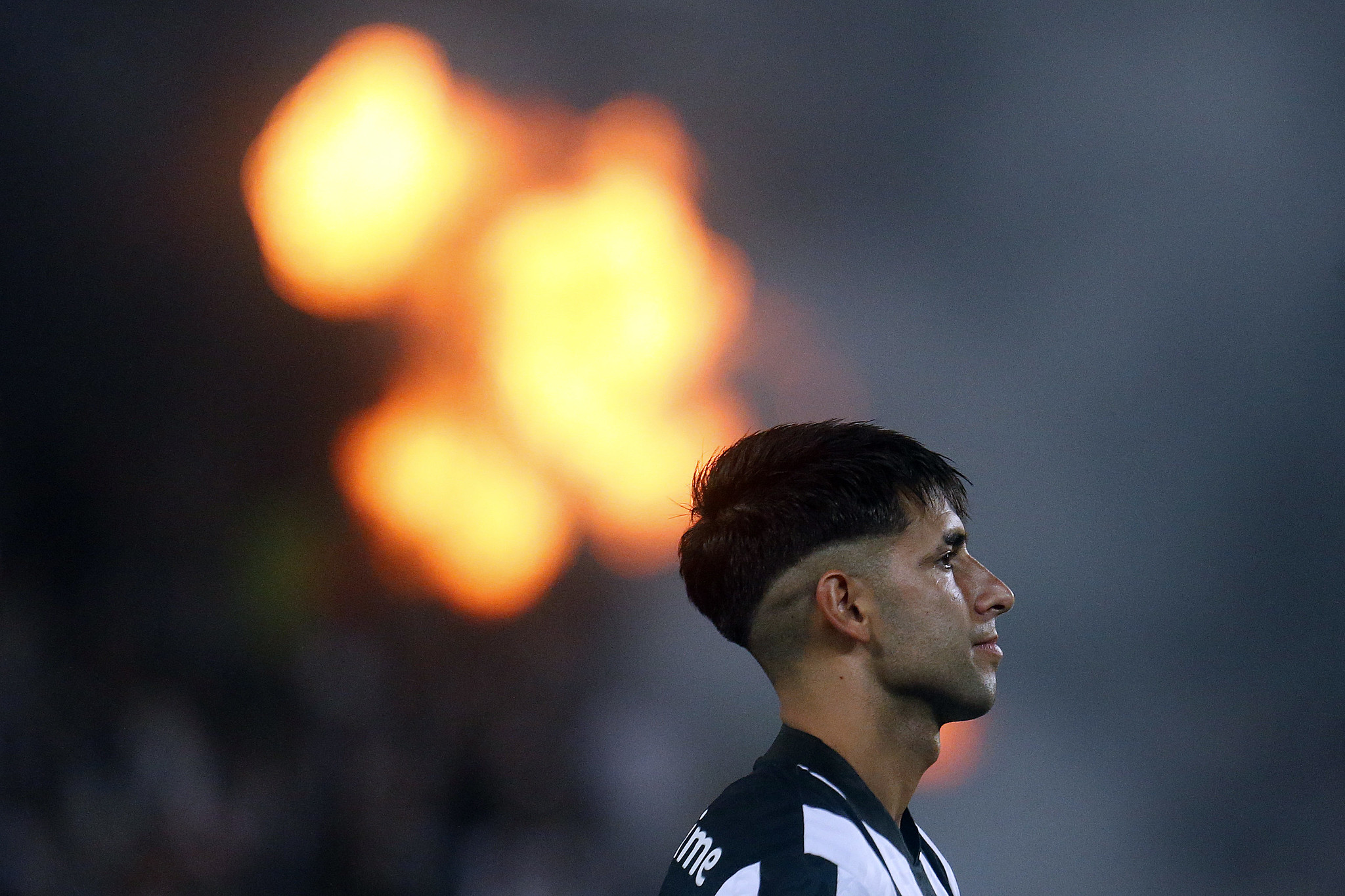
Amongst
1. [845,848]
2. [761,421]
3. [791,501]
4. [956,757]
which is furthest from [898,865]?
[761,421]

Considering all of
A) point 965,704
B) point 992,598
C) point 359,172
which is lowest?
point 965,704

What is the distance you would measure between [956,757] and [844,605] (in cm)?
171

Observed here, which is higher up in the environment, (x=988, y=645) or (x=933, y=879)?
(x=988, y=645)

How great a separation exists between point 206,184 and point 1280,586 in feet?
9.76

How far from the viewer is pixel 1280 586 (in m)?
2.77

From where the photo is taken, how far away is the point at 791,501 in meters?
1.26

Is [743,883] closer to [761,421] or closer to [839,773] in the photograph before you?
[839,773]

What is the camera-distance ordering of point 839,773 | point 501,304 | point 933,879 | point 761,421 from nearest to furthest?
1. point 839,773
2. point 933,879
3. point 761,421
4. point 501,304

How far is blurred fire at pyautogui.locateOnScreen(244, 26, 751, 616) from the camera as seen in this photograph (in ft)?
9.62

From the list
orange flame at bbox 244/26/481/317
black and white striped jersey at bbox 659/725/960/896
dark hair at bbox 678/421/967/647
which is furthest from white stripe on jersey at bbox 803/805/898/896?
orange flame at bbox 244/26/481/317

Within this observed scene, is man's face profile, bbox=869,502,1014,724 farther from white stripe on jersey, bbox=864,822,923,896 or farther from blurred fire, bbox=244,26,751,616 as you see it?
blurred fire, bbox=244,26,751,616

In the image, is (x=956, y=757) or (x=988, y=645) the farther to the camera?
(x=956, y=757)

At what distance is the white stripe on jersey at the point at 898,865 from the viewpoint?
112cm

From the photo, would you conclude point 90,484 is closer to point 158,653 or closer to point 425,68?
point 158,653
